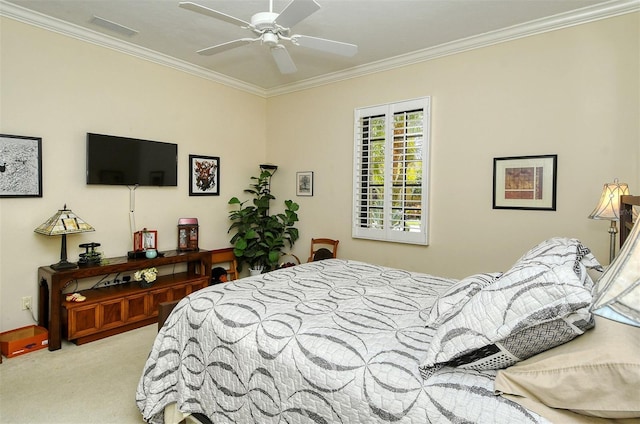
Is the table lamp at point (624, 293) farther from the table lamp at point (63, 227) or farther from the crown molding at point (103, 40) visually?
the crown molding at point (103, 40)

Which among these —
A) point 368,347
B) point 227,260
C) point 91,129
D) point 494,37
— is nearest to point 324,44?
point 494,37

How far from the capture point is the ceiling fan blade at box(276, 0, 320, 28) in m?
2.02

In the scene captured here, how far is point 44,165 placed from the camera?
3.33 metres

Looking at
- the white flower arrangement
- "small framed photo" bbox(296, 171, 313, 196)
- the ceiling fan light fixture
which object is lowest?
the white flower arrangement

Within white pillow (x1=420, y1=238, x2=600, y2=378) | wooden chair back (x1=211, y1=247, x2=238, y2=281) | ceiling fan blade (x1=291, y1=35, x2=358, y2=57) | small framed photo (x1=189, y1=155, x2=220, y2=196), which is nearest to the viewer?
white pillow (x1=420, y1=238, x2=600, y2=378)

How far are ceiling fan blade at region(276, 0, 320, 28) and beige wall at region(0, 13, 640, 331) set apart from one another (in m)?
2.12

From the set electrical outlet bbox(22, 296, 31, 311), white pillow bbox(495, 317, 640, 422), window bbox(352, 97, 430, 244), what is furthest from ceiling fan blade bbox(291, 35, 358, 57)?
electrical outlet bbox(22, 296, 31, 311)

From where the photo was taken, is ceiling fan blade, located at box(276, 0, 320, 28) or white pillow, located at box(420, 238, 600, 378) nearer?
white pillow, located at box(420, 238, 600, 378)

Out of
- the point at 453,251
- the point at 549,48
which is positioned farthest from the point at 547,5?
the point at 453,251

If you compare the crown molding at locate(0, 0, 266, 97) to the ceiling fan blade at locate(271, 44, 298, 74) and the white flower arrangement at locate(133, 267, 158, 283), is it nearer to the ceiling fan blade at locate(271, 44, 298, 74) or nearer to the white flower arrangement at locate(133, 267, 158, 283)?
the ceiling fan blade at locate(271, 44, 298, 74)

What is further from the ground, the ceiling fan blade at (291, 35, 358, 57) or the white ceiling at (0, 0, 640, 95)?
the white ceiling at (0, 0, 640, 95)

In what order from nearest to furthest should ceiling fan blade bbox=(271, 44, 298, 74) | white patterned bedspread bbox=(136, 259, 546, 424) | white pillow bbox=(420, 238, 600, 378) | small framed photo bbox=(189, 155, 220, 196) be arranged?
1. white pillow bbox=(420, 238, 600, 378)
2. white patterned bedspread bbox=(136, 259, 546, 424)
3. ceiling fan blade bbox=(271, 44, 298, 74)
4. small framed photo bbox=(189, 155, 220, 196)

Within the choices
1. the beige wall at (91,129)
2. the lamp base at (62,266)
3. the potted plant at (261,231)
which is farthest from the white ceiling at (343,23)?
the lamp base at (62,266)

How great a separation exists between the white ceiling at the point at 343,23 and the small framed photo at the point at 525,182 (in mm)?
1165
